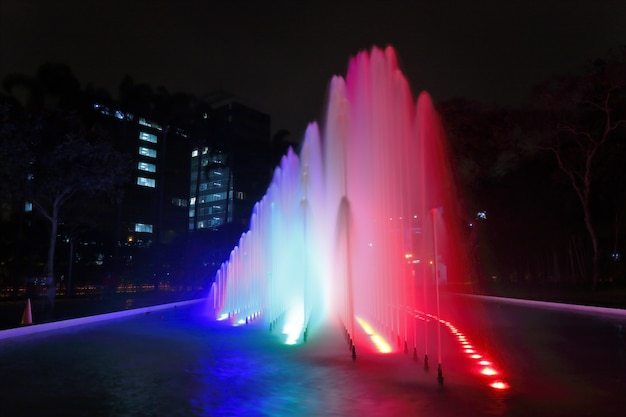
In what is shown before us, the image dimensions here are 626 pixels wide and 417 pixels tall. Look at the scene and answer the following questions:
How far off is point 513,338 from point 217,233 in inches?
1935

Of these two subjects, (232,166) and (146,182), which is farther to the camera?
(146,182)

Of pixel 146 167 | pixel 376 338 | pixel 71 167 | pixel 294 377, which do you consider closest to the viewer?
pixel 294 377

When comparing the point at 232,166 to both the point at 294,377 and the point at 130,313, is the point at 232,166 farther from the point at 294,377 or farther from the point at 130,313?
the point at 294,377

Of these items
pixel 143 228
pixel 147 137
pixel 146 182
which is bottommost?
pixel 143 228

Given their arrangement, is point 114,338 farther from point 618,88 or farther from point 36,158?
point 618,88

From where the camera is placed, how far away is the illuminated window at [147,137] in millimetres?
109994

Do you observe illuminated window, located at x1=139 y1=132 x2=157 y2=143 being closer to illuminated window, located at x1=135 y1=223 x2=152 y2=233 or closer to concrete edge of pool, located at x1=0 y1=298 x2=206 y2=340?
illuminated window, located at x1=135 y1=223 x2=152 y2=233

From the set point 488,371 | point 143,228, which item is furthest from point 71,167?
point 143,228

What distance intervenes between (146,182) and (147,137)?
962cm

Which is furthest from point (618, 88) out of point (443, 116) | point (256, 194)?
point (256, 194)

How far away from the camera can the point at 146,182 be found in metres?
110

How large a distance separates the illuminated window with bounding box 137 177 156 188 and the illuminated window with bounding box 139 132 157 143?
831 centimetres

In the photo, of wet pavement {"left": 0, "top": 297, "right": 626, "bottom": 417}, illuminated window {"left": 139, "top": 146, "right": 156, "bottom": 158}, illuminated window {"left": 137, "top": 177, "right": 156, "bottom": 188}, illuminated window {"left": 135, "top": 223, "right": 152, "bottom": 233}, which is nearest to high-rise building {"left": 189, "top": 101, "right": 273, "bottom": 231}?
illuminated window {"left": 135, "top": 223, "right": 152, "bottom": 233}

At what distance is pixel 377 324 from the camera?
1691 centimetres
